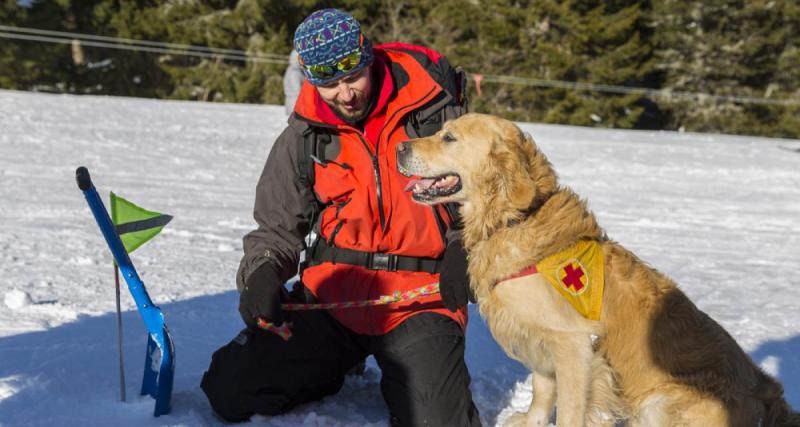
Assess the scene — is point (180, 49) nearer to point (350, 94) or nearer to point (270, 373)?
point (350, 94)

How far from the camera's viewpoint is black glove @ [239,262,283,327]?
3.37 metres

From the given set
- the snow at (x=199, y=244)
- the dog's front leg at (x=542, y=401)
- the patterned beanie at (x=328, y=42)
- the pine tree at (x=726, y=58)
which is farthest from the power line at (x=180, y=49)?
the dog's front leg at (x=542, y=401)

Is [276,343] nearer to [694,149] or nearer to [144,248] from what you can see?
[144,248]

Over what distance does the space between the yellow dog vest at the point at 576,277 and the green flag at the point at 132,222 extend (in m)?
1.56

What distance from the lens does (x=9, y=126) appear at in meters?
11.7

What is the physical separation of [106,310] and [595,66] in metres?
25.9

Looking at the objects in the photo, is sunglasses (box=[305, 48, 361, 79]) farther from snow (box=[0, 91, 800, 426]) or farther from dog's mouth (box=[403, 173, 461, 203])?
snow (box=[0, 91, 800, 426])

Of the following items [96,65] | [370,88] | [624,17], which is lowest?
[96,65]

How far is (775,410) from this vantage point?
3012 millimetres

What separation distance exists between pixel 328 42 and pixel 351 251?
0.94 meters

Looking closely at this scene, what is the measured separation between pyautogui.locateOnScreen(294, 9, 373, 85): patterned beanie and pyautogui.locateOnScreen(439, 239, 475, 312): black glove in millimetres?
952

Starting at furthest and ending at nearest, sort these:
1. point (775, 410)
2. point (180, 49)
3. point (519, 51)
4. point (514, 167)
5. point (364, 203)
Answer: point (519, 51)
point (180, 49)
point (364, 203)
point (514, 167)
point (775, 410)

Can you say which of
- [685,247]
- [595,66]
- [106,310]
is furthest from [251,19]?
[106,310]

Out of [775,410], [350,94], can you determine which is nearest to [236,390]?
[350,94]
